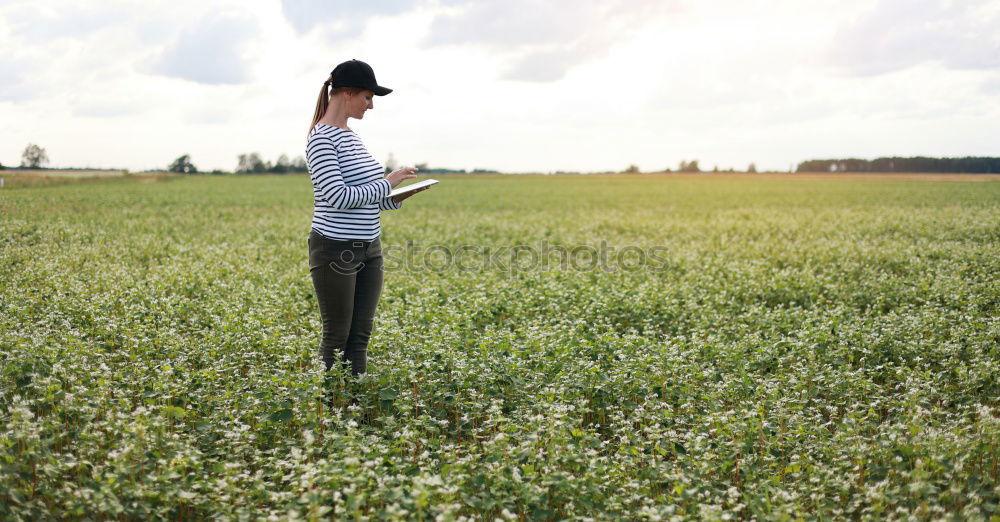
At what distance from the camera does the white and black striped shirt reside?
5.20 metres

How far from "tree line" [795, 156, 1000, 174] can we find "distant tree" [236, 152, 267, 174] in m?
93.6

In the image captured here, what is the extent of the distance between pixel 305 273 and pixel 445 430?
7.82 m

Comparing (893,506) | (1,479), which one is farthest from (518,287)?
(1,479)

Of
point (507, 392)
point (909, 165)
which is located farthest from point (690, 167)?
point (507, 392)

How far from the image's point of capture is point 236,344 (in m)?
7.48

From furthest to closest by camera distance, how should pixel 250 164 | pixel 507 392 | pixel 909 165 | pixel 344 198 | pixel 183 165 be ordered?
pixel 250 164
pixel 183 165
pixel 909 165
pixel 507 392
pixel 344 198

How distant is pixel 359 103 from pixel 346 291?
1.64 metres

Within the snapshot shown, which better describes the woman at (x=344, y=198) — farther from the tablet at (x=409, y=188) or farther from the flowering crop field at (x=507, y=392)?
the flowering crop field at (x=507, y=392)

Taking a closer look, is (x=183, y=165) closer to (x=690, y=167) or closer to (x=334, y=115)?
(x=690, y=167)

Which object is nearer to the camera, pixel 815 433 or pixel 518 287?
pixel 815 433

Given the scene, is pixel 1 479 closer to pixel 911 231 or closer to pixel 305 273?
pixel 305 273

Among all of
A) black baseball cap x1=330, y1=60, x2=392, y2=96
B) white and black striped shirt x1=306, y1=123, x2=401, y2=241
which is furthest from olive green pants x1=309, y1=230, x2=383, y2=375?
black baseball cap x1=330, y1=60, x2=392, y2=96

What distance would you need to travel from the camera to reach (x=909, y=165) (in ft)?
306

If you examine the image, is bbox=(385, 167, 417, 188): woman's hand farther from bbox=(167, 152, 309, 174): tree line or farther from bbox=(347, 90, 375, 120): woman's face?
bbox=(167, 152, 309, 174): tree line
